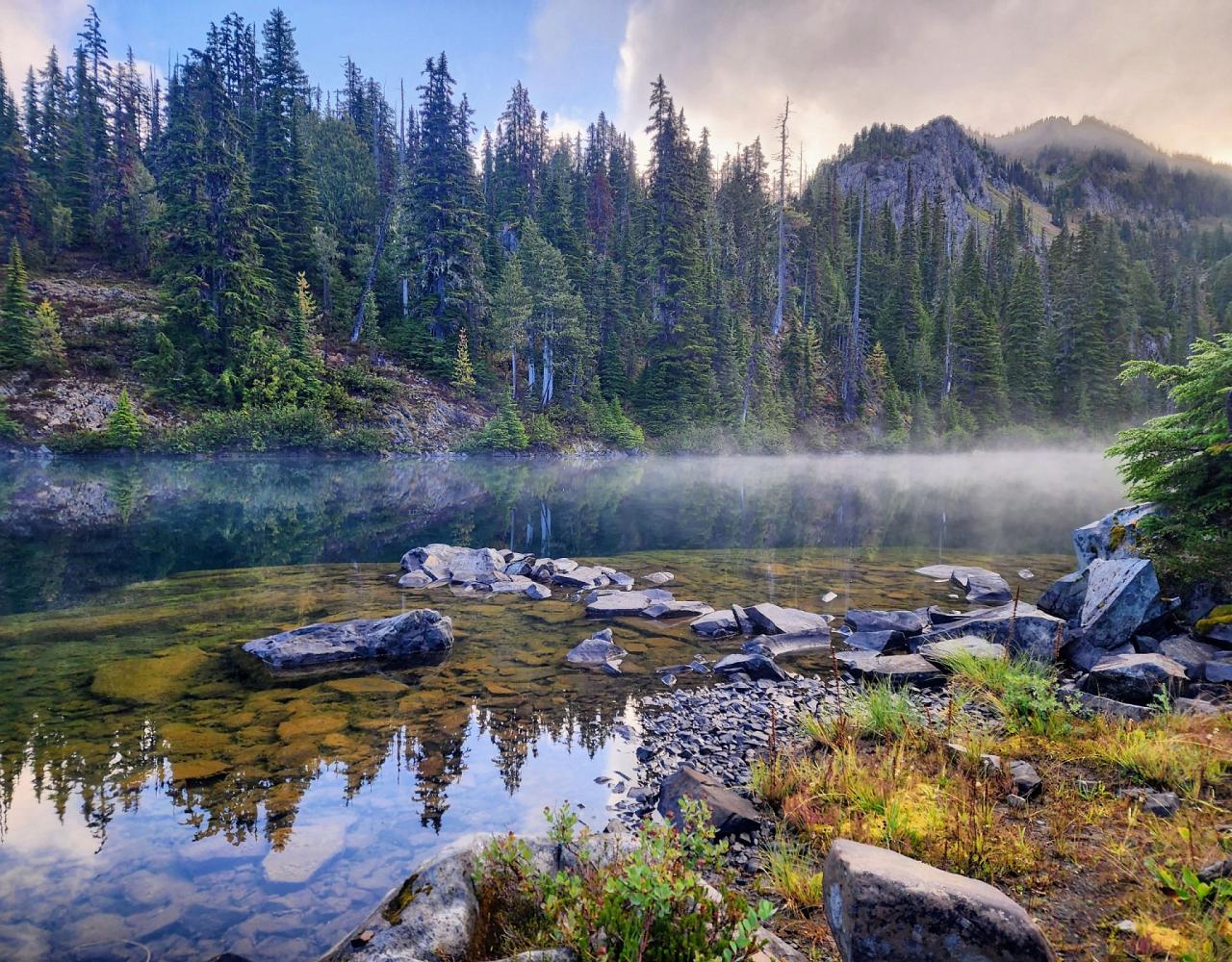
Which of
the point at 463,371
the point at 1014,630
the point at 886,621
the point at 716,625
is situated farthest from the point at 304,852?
the point at 463,371

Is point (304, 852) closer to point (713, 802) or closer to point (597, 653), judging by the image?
point (713, 802)

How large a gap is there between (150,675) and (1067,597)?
14.1 metres

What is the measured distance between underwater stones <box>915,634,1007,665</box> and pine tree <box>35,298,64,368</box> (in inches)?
1917

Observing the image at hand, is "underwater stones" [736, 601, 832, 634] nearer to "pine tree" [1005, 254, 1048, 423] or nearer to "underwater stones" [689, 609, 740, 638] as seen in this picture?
"underwater stones" [689, 609, 740, 638]

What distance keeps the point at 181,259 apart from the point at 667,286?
41.4 meters

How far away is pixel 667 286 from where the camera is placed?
6356 cm

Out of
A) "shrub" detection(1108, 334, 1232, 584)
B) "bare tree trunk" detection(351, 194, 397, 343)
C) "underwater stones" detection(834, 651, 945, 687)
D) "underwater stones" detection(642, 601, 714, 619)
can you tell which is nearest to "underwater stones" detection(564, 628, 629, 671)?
"underwater stones" detection(642, 601, 714, 619)

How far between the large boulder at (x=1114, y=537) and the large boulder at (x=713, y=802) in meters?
7.91

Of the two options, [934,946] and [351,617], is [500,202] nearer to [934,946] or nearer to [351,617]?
[351,617]

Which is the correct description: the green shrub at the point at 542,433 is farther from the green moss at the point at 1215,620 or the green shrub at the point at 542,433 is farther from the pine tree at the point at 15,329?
the green moss at the point at 1215,620

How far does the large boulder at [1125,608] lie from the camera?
8.35m

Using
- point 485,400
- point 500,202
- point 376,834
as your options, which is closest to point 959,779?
point 376,834

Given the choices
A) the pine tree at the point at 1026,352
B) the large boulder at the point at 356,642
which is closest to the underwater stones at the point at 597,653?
the large boulder at the point at 356,642

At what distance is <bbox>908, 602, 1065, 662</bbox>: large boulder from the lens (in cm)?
866
